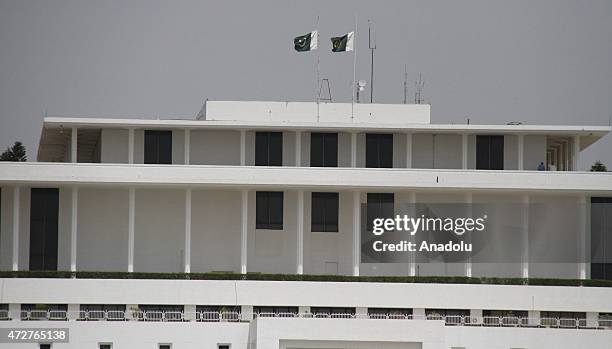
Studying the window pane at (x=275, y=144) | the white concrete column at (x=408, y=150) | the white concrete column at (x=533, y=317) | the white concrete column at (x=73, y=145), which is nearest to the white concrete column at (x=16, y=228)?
the white concrete column at (x=73, y=145)

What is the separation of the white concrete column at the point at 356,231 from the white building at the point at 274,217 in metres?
0.09

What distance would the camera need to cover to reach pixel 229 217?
223ft

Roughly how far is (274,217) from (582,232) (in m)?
12.3

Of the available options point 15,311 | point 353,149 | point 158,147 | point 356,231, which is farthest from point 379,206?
point 15,311

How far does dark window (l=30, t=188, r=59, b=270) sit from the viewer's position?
67.2 m

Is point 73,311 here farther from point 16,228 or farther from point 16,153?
point 16,153

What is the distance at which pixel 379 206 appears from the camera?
220ft

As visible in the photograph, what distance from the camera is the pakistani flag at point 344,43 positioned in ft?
228

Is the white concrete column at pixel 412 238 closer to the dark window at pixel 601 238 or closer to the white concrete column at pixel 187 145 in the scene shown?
the dark window at pixel 601 238

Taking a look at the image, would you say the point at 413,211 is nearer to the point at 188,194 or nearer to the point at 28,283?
the point at 188,194

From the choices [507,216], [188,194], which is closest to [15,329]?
[188,194]

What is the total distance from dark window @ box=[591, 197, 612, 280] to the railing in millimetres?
4302

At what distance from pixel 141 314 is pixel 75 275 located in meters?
3.47

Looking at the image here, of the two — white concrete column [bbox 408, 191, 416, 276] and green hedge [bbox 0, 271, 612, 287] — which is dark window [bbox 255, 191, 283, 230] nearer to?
green hedge [bbox 0, 271, 612, 287]
